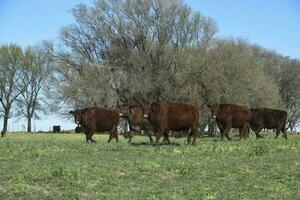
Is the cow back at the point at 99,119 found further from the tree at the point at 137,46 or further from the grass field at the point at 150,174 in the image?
the tree at the point at 137,46

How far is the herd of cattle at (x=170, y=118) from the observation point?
21.7 metres

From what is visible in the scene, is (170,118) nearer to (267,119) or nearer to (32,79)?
(267,119)

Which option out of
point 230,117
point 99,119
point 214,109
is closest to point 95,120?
point 99,119

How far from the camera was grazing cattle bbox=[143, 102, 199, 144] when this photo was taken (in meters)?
21.5

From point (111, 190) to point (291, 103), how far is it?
262ft

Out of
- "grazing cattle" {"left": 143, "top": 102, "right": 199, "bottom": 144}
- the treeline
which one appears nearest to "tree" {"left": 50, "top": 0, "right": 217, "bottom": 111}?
the treeline

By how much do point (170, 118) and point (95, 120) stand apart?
21.4ft

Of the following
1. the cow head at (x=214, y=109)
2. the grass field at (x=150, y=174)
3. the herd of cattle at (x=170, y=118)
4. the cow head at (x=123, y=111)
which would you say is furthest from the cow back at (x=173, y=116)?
the cow head at (x=214, y=109)

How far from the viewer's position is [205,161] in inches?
591

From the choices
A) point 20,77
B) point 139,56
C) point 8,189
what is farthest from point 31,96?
point 8,189

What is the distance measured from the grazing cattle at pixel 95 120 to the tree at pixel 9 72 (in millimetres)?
53518

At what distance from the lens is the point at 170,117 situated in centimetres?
2166

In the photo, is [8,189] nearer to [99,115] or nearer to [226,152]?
[226,152]

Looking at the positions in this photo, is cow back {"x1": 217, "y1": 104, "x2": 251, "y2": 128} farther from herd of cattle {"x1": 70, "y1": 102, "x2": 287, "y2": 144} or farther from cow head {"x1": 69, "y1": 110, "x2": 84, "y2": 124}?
cow head {"x1": 69, "y1": 110, "x2": 84, "y2": 124}
